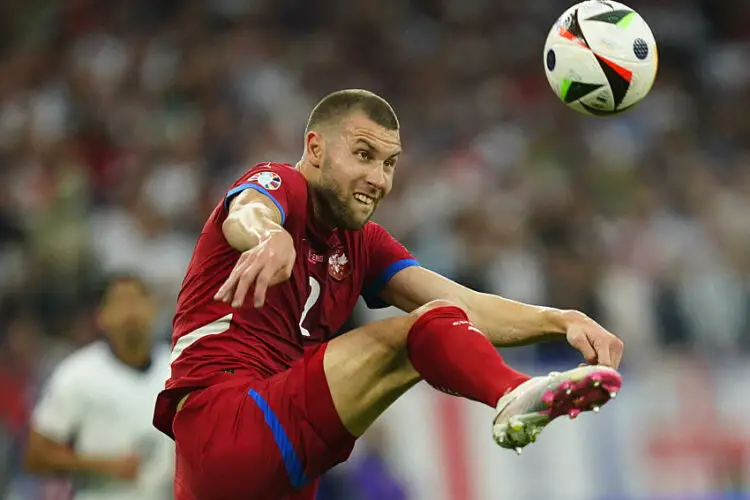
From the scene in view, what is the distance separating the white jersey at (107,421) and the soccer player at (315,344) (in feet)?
7.27

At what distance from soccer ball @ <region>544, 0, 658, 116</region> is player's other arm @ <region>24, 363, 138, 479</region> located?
10.7 ft

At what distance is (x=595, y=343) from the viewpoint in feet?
16.6

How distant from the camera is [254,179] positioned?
198 inches

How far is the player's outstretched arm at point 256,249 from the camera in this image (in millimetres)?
4227

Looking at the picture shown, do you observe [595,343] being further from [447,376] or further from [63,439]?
[63,439]

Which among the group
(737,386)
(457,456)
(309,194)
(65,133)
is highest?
(309,194)

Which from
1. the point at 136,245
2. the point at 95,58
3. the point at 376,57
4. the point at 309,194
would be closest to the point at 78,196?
the point at 136,245

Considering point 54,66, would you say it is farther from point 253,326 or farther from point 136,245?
point 253,326

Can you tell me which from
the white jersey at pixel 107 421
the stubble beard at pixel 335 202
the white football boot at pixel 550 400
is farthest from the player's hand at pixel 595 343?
the white jersey at pixel 107 421

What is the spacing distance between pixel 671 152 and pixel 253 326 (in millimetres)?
8661

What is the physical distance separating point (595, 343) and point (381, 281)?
1.18 metres

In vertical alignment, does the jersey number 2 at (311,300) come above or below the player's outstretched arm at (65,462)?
above

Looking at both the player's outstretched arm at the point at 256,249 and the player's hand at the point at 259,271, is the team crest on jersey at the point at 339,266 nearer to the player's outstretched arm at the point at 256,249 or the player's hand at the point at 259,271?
the player's outstretched arm at the point at 256,249

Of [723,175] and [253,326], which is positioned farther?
[723,175]
